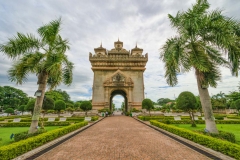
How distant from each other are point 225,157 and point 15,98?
66.2 metres

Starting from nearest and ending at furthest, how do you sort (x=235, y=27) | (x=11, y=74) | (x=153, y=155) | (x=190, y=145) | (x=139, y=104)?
1. (x=153, y=155)
2. (x=190, y=145)
3. (x=235, y=27)
4. (x=11, y=74)
5. (x=139, y=104)

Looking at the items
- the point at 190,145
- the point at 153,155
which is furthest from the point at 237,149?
the point at 153,155

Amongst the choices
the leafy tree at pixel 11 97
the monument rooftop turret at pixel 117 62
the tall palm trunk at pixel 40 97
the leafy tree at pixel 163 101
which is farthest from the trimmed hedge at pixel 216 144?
the leafy tree at pixel 163 101

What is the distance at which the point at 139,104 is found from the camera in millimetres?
32344

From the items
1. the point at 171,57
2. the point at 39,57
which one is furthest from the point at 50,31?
the point at 171,57

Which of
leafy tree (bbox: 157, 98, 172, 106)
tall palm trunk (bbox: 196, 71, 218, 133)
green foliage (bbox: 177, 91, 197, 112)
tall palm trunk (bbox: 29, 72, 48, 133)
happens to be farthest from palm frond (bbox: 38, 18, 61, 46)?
leafy tree (bbox: 157, 98, 172, 106)

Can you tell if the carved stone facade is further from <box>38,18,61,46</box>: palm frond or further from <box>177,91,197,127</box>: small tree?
<box>38,18,61,46</box>: palm frond

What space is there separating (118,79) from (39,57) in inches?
992

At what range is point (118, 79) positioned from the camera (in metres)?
32.5

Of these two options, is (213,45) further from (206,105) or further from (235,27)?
(206,105)

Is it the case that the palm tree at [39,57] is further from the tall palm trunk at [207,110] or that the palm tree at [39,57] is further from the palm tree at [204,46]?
the tall palm trunk at [207,110]

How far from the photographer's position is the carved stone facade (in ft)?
106

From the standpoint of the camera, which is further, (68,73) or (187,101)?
(187,101)

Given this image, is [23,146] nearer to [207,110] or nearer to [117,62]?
[207,110]
